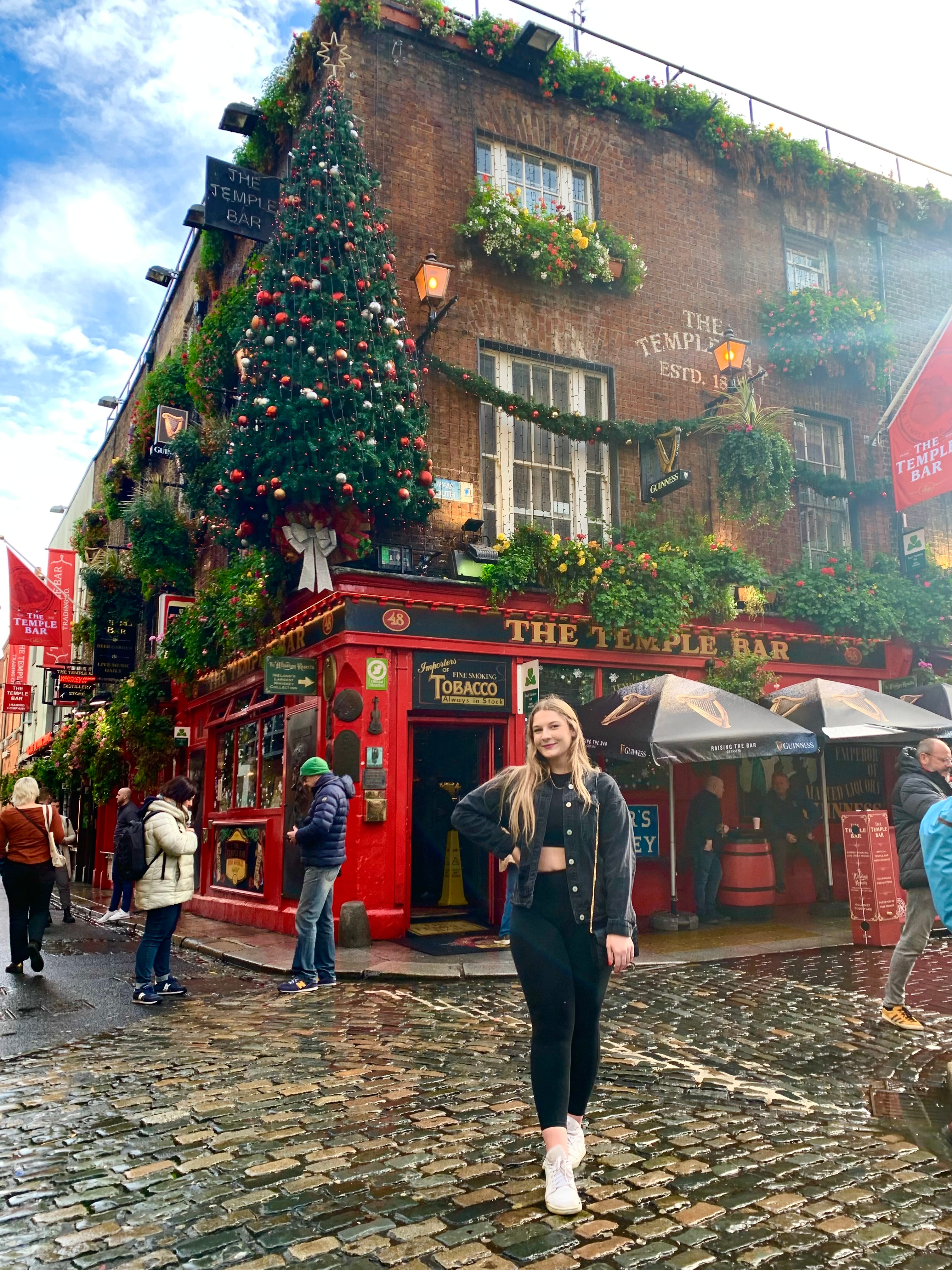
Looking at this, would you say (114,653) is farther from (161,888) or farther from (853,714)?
(853,714)

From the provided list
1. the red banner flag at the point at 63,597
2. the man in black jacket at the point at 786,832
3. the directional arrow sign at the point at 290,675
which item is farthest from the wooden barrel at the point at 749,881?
the red banner flag at the point at 63,597

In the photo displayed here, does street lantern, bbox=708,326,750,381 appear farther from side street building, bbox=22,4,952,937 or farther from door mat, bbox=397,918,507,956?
door mat, bbox=397,918,507,956

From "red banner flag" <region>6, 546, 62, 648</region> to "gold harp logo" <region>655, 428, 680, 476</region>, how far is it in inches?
706

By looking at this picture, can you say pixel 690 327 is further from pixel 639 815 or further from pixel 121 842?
pixel 121 842

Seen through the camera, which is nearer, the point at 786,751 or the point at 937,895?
the point at 937,895

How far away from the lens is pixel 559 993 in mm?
3477

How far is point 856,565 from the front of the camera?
1479 centimetres

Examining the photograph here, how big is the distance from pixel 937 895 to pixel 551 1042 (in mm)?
1742

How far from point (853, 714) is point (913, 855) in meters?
4.55

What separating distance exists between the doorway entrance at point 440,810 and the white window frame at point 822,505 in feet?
21.4

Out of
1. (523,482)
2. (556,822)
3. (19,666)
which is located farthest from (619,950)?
(19,666)

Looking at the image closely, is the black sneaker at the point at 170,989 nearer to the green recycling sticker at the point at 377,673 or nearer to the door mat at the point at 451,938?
the door mat at the point at 451,938

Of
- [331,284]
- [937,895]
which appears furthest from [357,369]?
[937,895]

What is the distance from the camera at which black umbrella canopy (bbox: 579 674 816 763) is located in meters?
9.71
